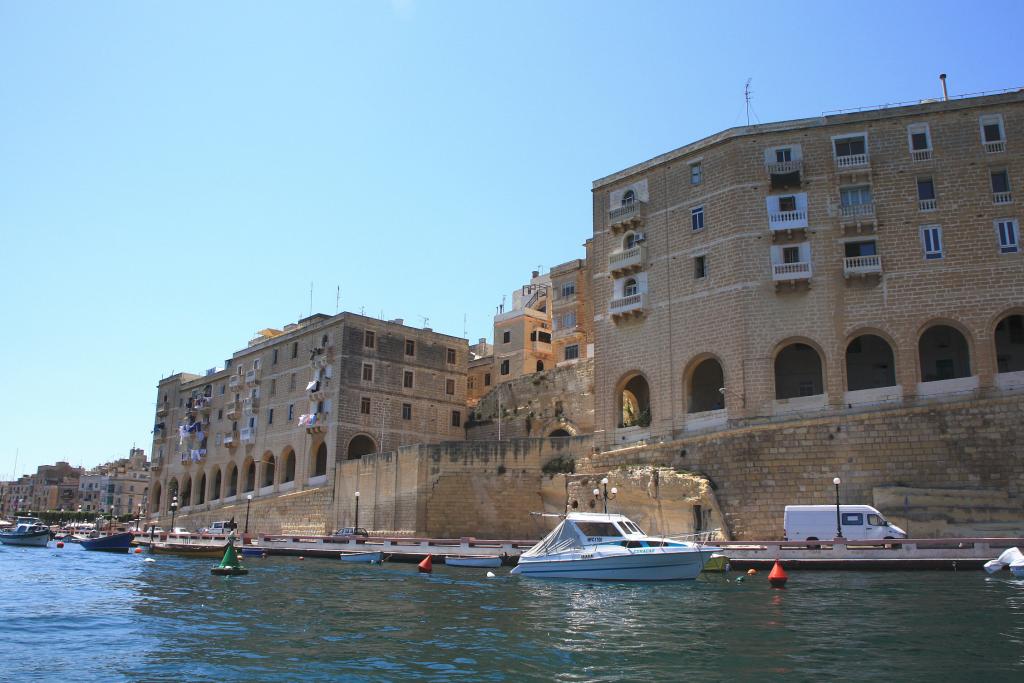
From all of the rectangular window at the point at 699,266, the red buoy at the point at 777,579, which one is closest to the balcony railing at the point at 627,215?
the rectangular window at the point at 699,266

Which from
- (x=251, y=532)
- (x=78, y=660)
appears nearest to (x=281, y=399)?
(x=251, y=532)

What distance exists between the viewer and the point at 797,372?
35750 millimetres

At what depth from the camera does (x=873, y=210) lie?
32875mm

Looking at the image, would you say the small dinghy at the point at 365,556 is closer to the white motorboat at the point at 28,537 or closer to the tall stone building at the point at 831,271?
the tall stone building at the point at 831,271

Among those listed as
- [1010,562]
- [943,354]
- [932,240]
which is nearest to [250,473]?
[943,354]

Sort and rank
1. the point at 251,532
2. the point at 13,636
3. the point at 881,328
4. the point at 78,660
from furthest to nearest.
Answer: the point at 251,532, the point at 881,328, the point at 13,636, the point at 78,660

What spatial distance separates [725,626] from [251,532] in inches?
1734

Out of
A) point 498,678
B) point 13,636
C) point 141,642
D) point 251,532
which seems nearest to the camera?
point 498,678

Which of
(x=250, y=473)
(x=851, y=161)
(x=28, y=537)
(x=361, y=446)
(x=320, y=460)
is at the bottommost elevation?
(x=28, y=537)

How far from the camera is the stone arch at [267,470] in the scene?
55763mm

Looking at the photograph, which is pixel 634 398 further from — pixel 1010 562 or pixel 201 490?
pixel 201 490

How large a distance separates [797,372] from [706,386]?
13.4ft

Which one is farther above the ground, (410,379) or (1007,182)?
(1007,182)

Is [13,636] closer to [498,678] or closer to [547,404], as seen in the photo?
[498,678]
